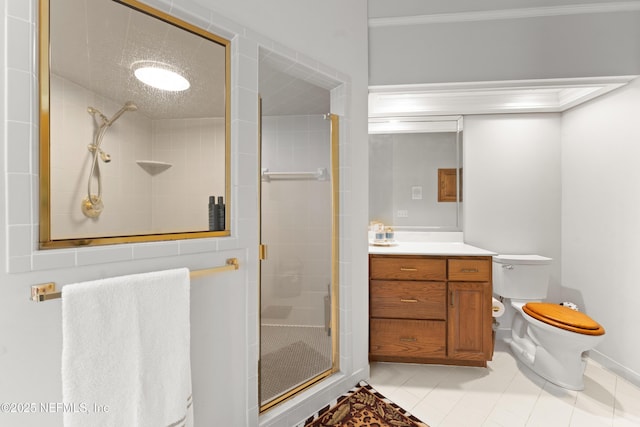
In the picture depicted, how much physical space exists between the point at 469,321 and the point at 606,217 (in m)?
1.42

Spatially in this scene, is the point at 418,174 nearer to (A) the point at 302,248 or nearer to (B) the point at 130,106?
(A) the point at 302,248

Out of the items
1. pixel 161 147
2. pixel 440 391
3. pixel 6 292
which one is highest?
pixel 161 147

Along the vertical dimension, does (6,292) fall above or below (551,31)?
below

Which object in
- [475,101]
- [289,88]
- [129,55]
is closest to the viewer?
[129,55]

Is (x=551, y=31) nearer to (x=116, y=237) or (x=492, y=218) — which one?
(x=492, y=218)

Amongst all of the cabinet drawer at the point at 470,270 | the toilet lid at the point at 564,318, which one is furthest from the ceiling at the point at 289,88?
the toilet lid at the point at 564,318

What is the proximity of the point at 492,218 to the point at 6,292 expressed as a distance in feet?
10.4

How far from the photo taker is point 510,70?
206 centimetres

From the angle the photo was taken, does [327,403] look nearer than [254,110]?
No

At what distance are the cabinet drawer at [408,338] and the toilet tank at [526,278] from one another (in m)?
0.81

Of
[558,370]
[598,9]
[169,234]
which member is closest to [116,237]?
[169,234]

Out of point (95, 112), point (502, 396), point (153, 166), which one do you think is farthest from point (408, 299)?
point (95, 112)

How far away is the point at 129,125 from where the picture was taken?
112cm

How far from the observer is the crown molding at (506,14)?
1.96m
